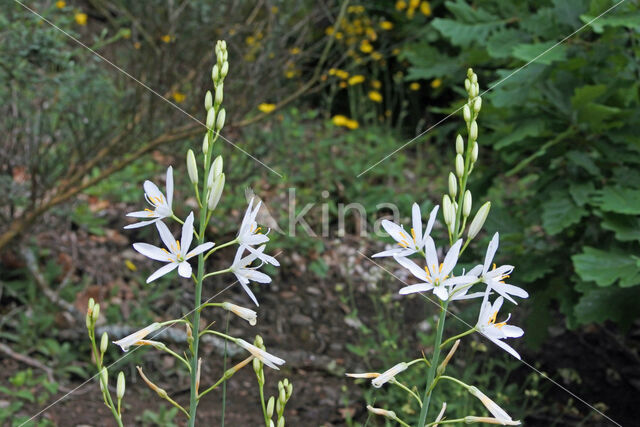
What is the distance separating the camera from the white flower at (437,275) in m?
1.29

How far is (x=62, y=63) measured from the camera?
3.83 m

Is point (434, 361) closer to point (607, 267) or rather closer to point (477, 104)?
point (477, 104)

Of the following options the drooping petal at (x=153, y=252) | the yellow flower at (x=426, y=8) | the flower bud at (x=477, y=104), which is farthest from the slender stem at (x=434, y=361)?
the yellow flower at (x=426, y=8)

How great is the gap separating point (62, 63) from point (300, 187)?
2.49 metres

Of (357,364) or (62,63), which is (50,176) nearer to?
(62,63)

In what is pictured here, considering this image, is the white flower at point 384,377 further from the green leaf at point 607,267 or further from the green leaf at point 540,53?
the green leaf at point 540,53

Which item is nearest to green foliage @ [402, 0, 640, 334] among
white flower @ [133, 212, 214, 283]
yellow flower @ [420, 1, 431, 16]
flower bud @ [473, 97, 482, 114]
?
flower bud @ [473, 97, 482, 114]

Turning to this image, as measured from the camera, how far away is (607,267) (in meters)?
2.97

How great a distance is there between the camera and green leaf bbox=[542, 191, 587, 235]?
316 centimetres

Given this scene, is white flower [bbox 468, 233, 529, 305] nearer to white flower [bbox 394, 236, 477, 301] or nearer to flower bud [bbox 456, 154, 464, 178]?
white flower [bbox 394, 236, 477, 301]

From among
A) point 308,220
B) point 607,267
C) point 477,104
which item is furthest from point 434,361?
point 308,220

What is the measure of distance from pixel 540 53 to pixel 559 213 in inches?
27.2

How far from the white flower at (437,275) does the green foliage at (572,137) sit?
70.5 inches

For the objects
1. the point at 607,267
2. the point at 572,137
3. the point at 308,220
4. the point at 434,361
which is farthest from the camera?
the point at 308,220
